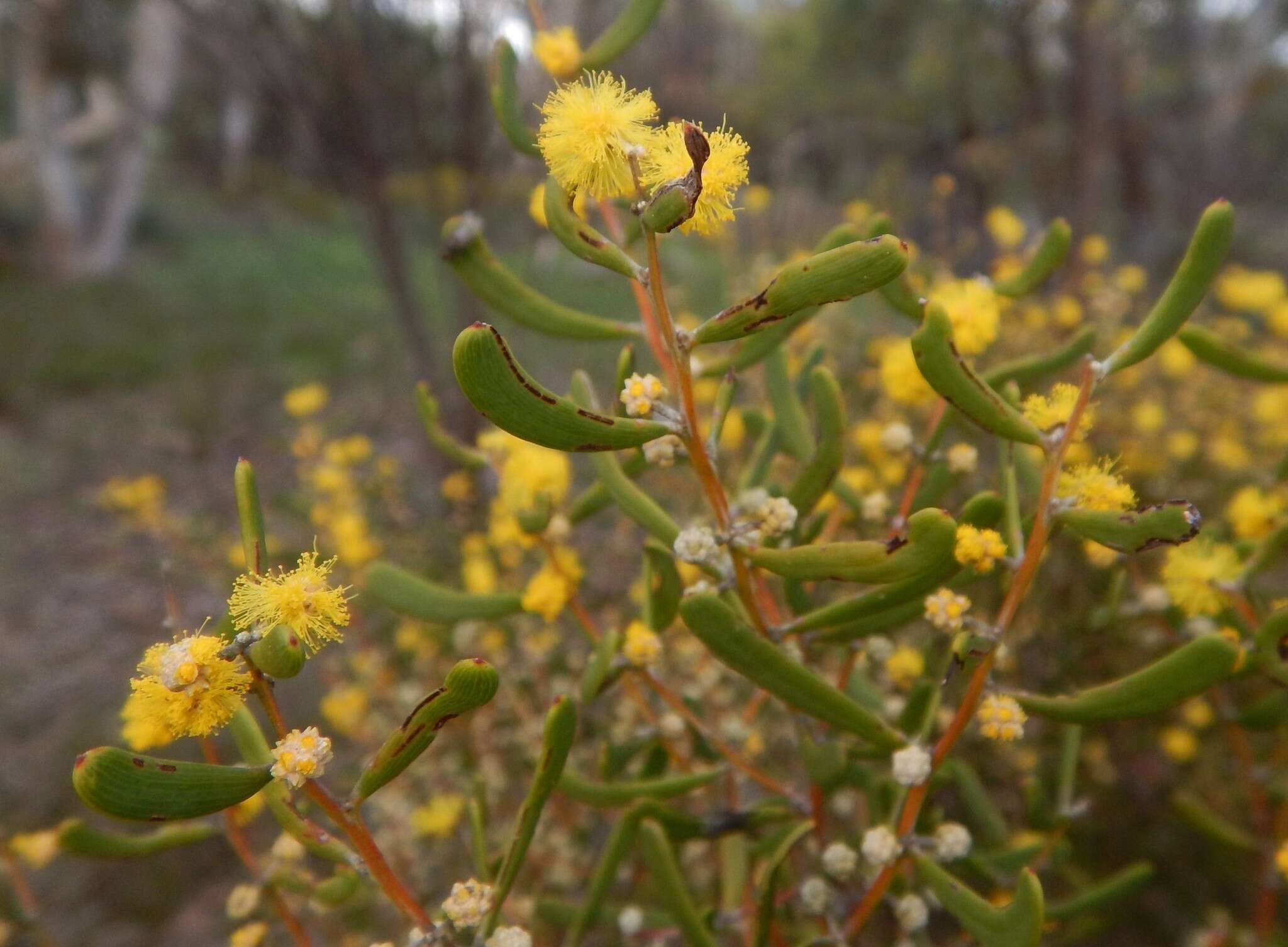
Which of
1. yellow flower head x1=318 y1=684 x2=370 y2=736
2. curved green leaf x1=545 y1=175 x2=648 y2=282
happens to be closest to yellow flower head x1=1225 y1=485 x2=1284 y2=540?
curved green leaf x1=545 y1=175 x2=648 y2=282

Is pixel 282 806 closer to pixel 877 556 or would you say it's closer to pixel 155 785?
pixel 155 785

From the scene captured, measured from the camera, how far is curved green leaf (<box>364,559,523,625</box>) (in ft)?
2.55

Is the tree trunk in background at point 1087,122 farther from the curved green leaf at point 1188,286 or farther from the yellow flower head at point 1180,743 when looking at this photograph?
the curved green leaf at point 1188,286

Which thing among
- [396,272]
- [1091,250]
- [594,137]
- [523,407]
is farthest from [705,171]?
[1091,250]

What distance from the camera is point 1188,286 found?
543mm

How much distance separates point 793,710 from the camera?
0.66m

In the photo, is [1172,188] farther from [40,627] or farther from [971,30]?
[40,627]

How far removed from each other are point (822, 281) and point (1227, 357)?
477 mm

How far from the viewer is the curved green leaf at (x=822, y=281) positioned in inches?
17.8

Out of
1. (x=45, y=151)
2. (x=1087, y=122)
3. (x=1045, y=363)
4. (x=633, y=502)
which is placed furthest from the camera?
(x=45, y=151)

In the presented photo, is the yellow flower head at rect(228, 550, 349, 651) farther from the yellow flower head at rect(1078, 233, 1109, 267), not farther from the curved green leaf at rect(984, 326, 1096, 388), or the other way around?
the yellow flower head at rect(1078, 233, 1109, 267)

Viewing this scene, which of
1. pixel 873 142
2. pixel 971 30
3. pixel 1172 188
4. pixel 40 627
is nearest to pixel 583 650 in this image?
pixel 40 627

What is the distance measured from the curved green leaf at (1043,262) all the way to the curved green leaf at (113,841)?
866mm

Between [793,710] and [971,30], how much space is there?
6.69 meters
